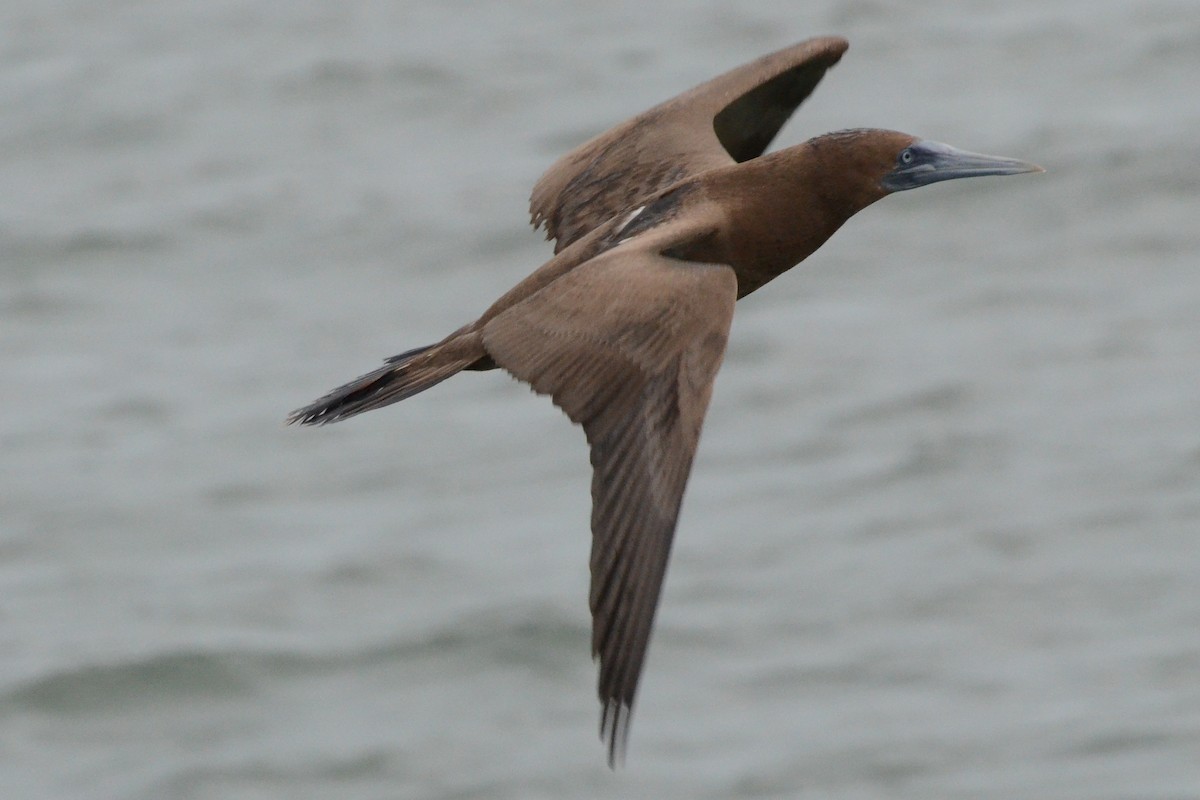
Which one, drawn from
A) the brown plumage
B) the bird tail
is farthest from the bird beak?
the bird tail

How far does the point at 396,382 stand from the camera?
727 cm

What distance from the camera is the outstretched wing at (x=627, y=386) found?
6270mm

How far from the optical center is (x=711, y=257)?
715 cm

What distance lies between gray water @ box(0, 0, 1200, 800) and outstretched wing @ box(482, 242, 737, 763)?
6.01m

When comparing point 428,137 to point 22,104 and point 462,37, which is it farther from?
point 22,104

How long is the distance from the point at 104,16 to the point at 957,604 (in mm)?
8910

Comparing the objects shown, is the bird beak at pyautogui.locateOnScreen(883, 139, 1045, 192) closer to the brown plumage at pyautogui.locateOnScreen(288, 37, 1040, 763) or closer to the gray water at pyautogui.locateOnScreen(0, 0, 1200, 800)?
the brown plumage at pyautogui.locateOnScreen(288, 37, 1040, 763)

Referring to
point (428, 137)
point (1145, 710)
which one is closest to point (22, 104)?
point (428, 137)

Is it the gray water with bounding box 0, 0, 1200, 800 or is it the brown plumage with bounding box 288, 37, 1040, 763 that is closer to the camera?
the brown plumage with bounding box 288, 37, 1040, 763


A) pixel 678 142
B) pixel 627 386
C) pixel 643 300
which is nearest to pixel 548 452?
pixel 678 142

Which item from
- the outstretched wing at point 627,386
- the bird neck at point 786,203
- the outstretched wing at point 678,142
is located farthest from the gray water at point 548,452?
the outstretched wing at point 627,386

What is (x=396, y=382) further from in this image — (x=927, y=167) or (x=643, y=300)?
(x=927, y=167)

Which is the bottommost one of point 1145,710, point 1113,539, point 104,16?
point 1145,710

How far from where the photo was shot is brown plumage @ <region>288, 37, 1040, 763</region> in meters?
6.40
